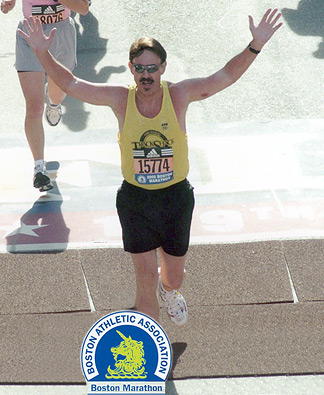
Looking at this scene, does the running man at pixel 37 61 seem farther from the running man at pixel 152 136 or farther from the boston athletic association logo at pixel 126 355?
the boston athletic association logo at pixel 126 355

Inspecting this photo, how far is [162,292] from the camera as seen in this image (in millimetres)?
5945

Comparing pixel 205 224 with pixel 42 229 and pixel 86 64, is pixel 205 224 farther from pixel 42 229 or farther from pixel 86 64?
pixel 86 64

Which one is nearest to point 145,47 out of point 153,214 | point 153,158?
point 153,158

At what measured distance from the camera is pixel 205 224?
7.19 m

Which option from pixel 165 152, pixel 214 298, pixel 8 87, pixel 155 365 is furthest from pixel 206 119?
pixel 155 365

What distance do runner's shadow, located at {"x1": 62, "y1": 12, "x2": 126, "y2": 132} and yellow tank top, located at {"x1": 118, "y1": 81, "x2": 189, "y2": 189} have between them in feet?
12.3

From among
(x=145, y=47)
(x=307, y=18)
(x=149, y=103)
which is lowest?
(x=307, y=18)

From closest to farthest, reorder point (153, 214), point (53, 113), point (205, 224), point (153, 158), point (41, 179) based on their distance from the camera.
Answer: point (153, 158) < point (153, 214) < point (205, 224) < point (41, 179) < point (53, 113)

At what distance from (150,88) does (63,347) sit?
1.92 meters

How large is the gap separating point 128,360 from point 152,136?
157 cm

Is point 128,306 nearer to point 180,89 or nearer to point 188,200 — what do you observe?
point 188,200

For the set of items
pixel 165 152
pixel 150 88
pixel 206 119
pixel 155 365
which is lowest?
pixel 206 119

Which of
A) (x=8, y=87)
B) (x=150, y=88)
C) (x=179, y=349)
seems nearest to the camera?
(x=150, y=88)

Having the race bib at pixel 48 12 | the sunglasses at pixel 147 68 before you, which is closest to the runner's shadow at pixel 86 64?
the race bib at pixel 48 12
